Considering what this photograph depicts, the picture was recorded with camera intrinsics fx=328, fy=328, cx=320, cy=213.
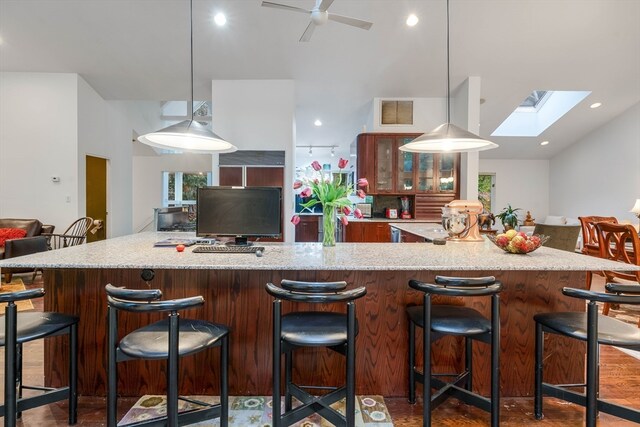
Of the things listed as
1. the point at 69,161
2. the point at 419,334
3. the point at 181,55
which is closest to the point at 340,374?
the point at 419,334

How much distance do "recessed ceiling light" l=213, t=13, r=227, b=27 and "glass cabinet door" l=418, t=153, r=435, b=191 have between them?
3460mm

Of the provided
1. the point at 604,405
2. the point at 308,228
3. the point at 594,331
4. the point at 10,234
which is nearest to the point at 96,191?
the point at 10,234

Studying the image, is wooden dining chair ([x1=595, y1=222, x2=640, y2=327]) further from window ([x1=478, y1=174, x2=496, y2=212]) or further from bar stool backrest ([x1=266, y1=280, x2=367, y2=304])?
window ([x1=478, y1=174, x2=496, y2=212])

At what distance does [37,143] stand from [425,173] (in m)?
6.39

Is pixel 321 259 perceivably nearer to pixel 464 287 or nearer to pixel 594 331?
pixel 464 287

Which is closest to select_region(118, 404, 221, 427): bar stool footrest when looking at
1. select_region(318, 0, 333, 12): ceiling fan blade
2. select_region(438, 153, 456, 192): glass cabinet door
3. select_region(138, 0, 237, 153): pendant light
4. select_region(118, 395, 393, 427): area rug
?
select_region(118, 395, 393, 427): area rug

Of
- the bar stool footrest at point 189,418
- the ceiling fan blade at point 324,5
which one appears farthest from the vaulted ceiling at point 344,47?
the bar stool footrest at point 189,418

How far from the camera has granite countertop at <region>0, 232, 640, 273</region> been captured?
1682mm

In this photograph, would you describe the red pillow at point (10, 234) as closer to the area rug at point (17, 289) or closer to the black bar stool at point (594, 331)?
the area rug at point (17, 289)

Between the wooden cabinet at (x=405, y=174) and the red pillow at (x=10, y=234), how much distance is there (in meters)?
5.21

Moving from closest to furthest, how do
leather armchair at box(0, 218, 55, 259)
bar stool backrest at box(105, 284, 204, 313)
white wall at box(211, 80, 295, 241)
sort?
bar stool backrest at box(105, 284, 204, 313) < leather armchair at box(0, 218, 55, 259) < white wall at box(211, 80, 295, 241)

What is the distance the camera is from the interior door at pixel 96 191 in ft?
20.6

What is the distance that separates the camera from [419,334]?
2027 mm

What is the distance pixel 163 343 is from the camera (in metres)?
1.44
